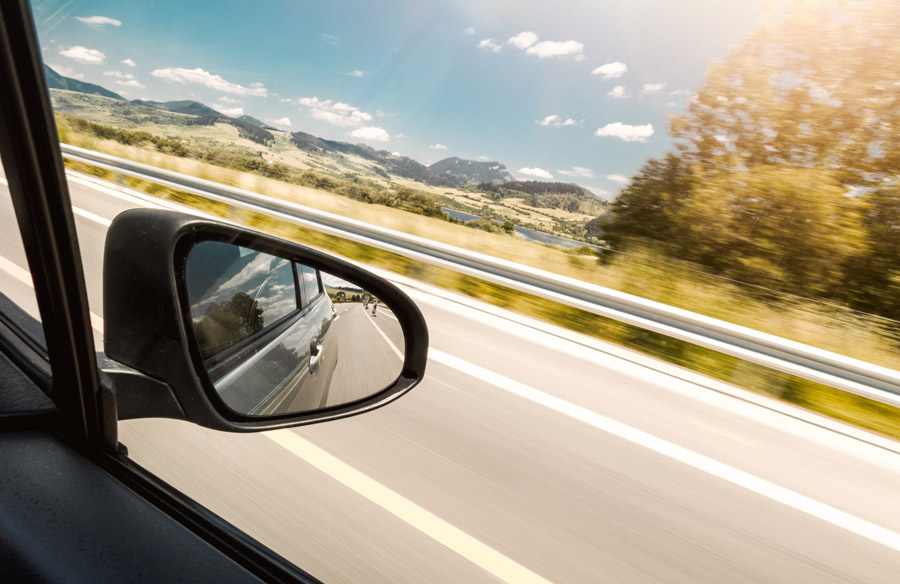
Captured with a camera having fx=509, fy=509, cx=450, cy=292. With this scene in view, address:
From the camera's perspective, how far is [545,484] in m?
2.48

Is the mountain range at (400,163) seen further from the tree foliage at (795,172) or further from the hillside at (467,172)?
the tree foliage at (795,172)

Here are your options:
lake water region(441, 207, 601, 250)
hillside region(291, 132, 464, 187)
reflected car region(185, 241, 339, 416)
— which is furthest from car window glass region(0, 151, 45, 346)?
hillside region(291, 132, 464, 187)

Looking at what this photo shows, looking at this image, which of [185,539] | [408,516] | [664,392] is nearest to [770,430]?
[664,392]

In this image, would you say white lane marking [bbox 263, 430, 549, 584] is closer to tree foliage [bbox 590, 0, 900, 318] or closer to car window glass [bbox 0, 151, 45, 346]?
car window glass [bbox 0, 151, 45, 346]

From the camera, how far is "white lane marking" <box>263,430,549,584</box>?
198cm

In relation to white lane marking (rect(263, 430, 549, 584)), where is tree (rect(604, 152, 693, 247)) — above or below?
above

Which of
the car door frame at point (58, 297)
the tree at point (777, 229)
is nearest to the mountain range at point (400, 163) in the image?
the tree at point (777, 229)

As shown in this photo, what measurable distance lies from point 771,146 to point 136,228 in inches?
393

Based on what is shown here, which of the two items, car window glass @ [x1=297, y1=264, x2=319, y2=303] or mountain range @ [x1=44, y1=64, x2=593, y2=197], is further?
mountain range @ [x1=44, y1=64, x2=593, y2=197]

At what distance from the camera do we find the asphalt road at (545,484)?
1.93 metres

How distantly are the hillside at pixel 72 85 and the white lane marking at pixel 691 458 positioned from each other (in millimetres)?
2666

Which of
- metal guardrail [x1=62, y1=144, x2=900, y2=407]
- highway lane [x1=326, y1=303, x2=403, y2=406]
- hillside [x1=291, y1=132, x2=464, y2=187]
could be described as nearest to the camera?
highway lane [x1=326, y1=303, x2=403, y2=406]

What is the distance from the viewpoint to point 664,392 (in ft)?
12.4

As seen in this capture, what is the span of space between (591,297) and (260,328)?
155 inches
